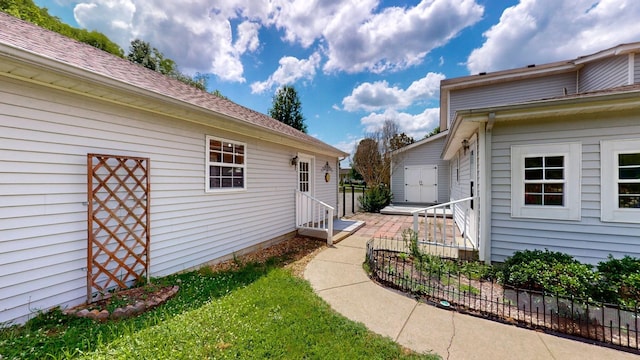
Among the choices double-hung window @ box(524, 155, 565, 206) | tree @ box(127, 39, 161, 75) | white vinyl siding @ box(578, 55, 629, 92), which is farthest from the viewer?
tree @ box(127, 39, 161, 75)

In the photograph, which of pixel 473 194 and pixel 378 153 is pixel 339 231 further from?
pixel 378 153

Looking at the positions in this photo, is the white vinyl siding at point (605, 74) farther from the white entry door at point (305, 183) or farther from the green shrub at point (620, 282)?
the white entry door at point (305, 183)

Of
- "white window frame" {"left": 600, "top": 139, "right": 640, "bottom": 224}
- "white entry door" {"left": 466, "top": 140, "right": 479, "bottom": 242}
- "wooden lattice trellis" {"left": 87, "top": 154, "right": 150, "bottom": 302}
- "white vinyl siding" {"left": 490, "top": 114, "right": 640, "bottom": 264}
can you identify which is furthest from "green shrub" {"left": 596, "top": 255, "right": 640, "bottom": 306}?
"wooden lattice trellis" {"left": 87, "top": 154, "right": 150, "bottom": 302}

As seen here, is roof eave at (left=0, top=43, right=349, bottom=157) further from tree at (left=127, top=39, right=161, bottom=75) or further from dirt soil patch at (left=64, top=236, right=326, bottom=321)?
tree at (left=127, top=39, right=161, bottom=75)

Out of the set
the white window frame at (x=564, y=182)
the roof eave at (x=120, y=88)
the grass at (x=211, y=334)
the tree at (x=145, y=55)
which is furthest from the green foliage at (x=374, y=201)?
the tree at (x=145, y=55)

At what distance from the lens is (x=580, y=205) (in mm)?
4008

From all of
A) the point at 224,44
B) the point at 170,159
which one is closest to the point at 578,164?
the point at 170,159

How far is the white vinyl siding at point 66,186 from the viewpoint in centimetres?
257

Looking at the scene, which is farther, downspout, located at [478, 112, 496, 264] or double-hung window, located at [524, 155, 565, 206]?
downspout, located at [478, 112, 496, 264]

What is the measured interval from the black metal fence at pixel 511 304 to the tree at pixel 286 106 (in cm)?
2303

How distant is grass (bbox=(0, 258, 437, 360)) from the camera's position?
2.22 metres

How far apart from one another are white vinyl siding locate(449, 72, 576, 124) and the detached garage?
1.99 metres

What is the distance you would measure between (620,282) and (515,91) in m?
10.7

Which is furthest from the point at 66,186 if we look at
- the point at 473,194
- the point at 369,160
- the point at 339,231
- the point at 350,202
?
the point at 369,160
